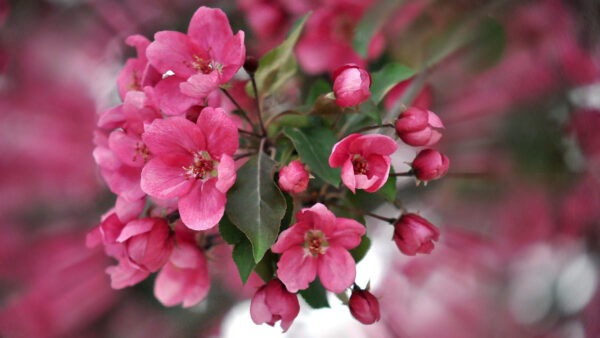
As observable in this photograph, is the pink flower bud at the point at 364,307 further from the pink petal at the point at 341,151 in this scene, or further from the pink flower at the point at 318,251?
the pink petal at the point at 341,151

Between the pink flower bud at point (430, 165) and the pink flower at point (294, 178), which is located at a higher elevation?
the pink flower at point (294, 178)

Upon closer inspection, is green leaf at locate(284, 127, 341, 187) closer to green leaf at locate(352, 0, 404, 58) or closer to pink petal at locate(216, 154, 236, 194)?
pink petal at locate(216, 154, 236, 194)

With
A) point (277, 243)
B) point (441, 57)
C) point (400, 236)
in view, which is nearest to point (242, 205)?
point (277, 243)

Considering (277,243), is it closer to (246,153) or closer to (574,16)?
(246,153)

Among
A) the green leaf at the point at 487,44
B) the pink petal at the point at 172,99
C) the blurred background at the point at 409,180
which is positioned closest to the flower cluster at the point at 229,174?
the pink petal at the point at 172,99

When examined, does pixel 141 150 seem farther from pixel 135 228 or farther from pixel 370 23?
pixel 370 23

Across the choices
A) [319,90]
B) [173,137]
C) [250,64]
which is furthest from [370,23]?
[173,137]

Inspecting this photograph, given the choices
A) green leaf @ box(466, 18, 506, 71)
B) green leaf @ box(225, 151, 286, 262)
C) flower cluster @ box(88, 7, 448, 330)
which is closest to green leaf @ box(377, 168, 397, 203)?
flower cluster @ box(88, 7, 448, 330)
